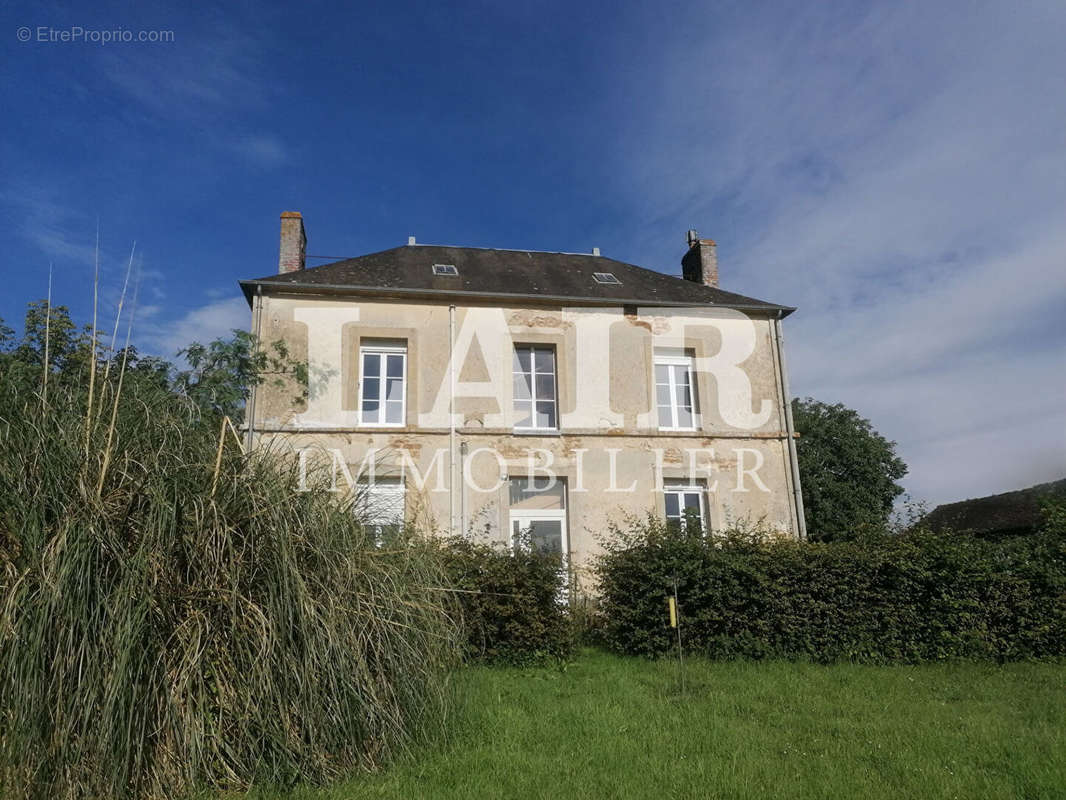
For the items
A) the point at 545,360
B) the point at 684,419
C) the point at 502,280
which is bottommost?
the point at 684,419

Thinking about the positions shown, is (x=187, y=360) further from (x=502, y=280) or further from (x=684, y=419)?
(x=684, y=419)

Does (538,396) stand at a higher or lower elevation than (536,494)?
higher

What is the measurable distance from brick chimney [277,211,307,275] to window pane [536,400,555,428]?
17.3 feet

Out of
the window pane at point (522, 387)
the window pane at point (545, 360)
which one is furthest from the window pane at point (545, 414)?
the window pane at point (545, 360)

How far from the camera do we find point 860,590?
8438mm

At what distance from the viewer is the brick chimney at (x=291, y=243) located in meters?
13.8

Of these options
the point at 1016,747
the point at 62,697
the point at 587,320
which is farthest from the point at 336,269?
the point at 1016,747

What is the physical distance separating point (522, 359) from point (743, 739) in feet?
27.9

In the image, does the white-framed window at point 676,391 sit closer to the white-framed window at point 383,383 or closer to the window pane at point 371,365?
the white-framed window at point 383,383

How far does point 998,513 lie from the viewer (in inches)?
965


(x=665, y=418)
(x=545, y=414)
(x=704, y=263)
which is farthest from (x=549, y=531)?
(x=704, y=263)

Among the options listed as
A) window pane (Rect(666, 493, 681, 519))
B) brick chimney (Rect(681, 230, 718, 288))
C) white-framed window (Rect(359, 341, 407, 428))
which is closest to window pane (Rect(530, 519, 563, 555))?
window pane (Rect(666, 493, 681, 519))

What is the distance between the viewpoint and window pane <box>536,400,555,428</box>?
12.6 metres

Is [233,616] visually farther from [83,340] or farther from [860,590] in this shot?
[860,590]
